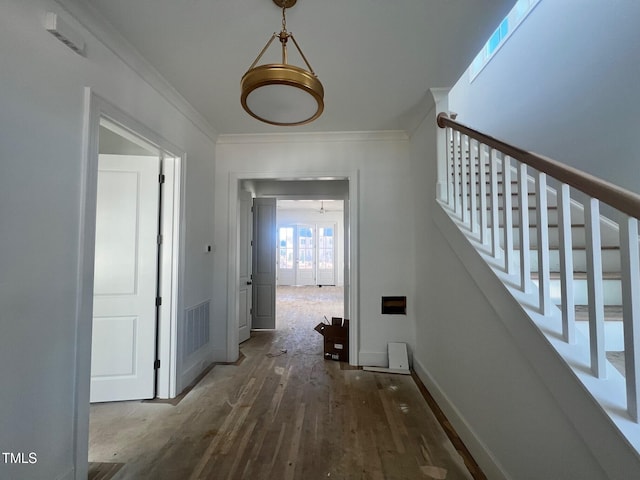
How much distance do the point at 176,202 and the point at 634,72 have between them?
3662 millimetres

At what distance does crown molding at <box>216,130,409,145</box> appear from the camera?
3162 millimetres

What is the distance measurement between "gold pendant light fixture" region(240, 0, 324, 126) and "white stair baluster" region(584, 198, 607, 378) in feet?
3.84

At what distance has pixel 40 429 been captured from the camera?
1.29 m

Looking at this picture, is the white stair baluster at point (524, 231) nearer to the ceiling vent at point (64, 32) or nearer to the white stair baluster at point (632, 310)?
the white stair baluster at point (632, 310)

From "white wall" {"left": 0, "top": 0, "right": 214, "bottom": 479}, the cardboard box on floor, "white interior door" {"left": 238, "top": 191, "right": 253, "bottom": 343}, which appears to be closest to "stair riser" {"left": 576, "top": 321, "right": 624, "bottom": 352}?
the cardboard box on floor

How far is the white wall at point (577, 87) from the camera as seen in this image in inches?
78.1

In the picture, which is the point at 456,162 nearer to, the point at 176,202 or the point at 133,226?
the point at 176,202

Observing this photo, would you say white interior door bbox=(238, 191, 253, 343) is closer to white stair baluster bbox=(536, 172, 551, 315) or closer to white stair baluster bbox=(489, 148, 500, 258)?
white stair baluster bbox=(489, 148, 500, 258)

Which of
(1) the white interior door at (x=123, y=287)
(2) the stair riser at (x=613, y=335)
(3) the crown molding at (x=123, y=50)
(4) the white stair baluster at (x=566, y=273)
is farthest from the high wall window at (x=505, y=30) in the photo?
(1) the white interior door at (x=123, y=287)

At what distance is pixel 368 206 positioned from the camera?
3188 millimetres

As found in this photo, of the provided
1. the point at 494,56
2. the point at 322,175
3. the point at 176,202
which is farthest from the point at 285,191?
the point at 494,56

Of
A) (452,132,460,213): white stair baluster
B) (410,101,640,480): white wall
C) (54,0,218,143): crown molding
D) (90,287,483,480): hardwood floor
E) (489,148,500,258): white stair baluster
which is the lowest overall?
(90,287,483,480): hardwood floor

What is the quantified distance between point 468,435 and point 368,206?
2222mm

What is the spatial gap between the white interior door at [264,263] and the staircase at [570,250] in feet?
9.84
